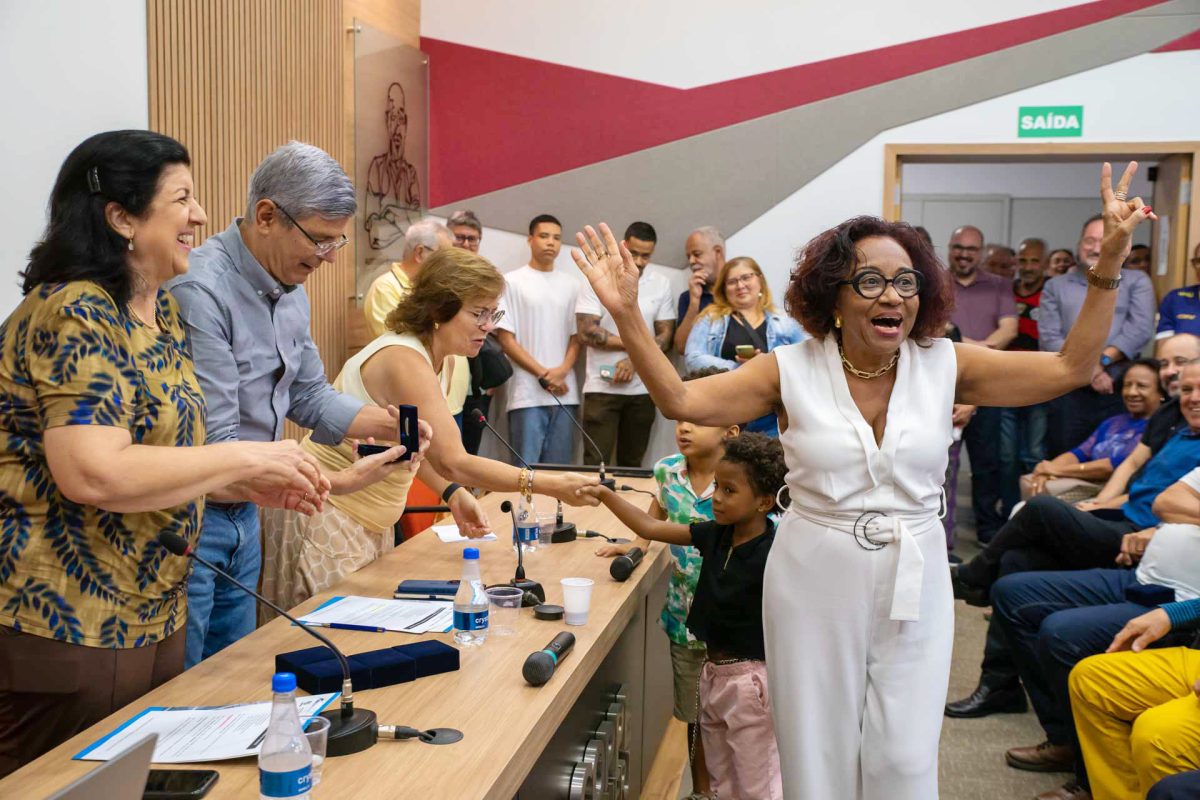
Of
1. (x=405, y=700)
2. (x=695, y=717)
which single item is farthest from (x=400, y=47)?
(x=405, y=700)

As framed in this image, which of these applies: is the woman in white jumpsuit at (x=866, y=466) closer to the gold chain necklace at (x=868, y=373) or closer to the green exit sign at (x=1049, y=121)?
the gold chain necklace at (x=868, y=373)

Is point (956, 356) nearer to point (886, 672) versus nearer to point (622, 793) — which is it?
point (886, 672)

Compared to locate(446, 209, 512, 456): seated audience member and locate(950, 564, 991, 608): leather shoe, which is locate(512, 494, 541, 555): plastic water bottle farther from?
locate(950, 564, 991, 608): leather shoe

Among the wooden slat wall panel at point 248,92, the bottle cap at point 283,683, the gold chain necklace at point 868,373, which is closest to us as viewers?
the bottle cap at point 283,683

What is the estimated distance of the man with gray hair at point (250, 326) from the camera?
6.96ft

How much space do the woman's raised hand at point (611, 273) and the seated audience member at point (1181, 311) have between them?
4428 millimetres

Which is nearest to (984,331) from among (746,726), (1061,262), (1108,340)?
(1108,340)

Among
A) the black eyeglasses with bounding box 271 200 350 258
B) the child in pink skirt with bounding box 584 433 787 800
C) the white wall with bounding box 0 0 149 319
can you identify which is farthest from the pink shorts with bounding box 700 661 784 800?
the white wall with bounding box 0 0 149 319

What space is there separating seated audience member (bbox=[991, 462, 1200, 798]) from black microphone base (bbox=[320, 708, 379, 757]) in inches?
94.2

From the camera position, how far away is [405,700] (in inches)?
71.9

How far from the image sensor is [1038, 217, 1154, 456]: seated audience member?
18.8 feet

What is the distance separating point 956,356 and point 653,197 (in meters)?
4.75

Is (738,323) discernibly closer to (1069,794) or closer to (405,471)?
(1069,794)

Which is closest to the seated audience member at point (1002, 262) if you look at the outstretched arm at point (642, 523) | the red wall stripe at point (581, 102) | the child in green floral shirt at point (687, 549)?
the red wall stripe at point (581, 102)
